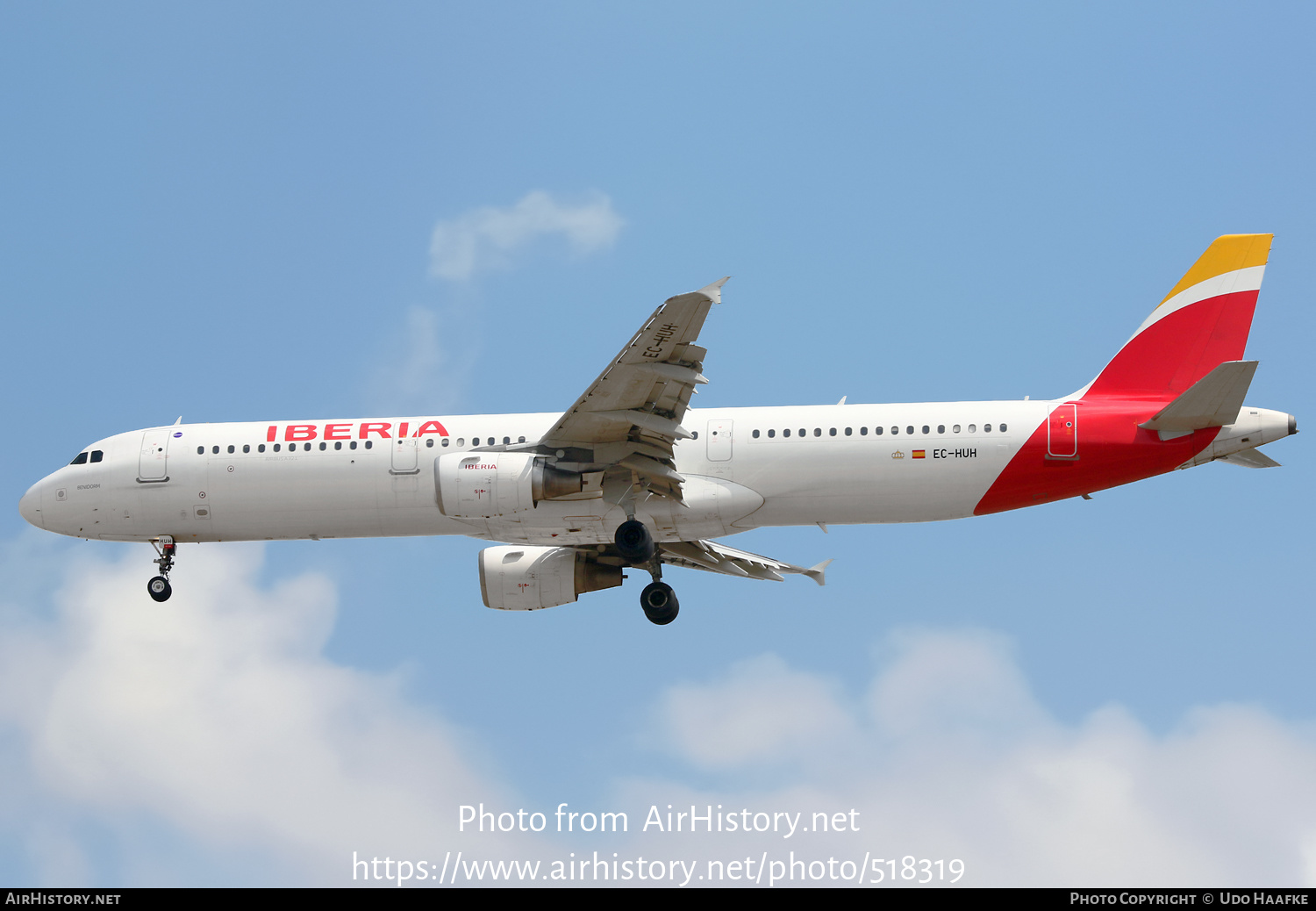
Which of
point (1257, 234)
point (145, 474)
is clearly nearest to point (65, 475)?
point (145, 474)

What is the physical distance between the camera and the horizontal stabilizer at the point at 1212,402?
22.6 metres

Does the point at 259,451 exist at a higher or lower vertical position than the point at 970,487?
higher

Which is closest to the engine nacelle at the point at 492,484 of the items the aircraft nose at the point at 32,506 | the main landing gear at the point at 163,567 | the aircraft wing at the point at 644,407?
the aircraft wing at the point at 644,407

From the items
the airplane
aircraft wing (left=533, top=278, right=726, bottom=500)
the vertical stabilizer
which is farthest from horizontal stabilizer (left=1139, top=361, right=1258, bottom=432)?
aircraft wing (left=533, top=278, right=726, bottom=500)

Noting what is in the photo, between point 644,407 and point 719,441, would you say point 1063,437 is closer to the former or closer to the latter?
point 719,441

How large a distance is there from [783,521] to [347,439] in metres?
8.30

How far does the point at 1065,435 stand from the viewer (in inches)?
950

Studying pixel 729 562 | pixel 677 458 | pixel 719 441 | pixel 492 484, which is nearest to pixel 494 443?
pixel 492 484

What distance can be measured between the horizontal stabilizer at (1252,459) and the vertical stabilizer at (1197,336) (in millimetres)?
1527

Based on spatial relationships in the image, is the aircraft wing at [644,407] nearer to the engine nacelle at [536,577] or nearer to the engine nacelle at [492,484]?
the engine nacelle at [492,484]
